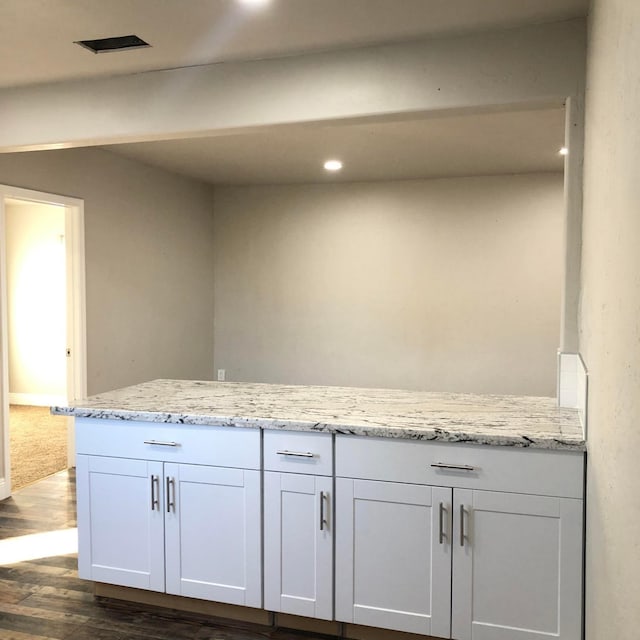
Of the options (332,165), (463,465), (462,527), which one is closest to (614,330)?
(463,465)

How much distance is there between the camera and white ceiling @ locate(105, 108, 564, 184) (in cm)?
→ 410

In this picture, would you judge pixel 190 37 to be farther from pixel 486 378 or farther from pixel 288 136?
pixel 486 378

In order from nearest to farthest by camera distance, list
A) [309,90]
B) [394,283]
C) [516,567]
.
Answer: [516,567] → [309,90] → [394,283]

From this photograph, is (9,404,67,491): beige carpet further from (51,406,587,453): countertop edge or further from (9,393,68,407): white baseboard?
(51,406,587,453): countertop edge

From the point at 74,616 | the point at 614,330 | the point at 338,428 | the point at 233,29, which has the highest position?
the point at 233,29

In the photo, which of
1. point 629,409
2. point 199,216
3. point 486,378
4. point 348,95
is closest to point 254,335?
point 199,216

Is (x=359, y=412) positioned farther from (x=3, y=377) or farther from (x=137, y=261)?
(x=137, y=261)

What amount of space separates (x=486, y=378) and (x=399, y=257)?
4.69 feet

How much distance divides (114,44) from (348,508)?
7.13 feet

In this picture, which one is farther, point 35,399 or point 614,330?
point 35,399

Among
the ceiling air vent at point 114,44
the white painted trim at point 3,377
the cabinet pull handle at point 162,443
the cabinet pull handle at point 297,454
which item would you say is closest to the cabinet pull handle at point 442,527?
the cabinet pull handle at point 297,454

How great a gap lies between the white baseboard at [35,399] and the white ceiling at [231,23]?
5.32 meters

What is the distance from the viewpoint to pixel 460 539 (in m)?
2.18

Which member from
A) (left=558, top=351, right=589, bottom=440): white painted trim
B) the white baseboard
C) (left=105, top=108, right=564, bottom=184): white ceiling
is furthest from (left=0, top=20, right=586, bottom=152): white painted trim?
the white baseboard
